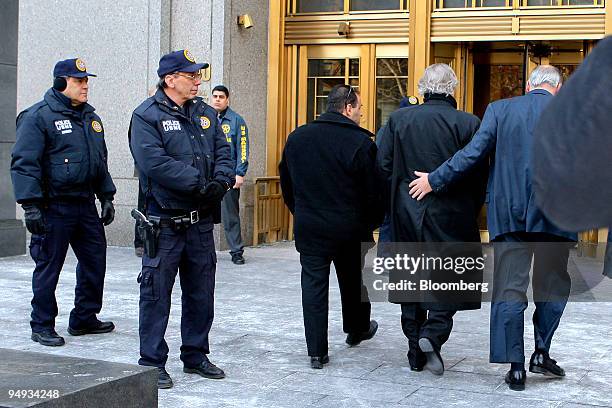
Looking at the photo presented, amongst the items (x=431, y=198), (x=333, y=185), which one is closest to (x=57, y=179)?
(x=333, y=185)

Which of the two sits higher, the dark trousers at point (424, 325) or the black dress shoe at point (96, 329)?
the dark trousers at point (424, 325)

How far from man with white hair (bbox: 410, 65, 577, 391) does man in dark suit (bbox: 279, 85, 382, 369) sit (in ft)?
1.90

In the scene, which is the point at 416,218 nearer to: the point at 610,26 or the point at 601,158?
the point at 601,158

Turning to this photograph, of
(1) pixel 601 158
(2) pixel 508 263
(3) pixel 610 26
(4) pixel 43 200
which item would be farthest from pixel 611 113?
(3) pixel 610 26

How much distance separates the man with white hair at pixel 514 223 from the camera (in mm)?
5641

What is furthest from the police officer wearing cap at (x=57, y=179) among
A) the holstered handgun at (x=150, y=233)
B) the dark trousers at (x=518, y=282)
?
the dark trousers at (x=518, y=282)

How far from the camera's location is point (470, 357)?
660 centimetres

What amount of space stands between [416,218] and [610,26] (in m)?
6.36

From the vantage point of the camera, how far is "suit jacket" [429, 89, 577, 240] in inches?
221

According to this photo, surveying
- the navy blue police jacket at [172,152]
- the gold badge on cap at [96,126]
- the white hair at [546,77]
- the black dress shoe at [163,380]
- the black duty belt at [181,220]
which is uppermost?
the white hair at [546,77]

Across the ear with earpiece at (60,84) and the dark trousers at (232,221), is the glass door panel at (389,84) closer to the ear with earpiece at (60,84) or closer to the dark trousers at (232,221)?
the dark trousers at (232,221)

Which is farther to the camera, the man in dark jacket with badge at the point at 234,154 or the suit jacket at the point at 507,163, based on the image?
the man in dark jacket with badge at the point at 234,154

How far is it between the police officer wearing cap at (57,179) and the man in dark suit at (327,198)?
1.56m

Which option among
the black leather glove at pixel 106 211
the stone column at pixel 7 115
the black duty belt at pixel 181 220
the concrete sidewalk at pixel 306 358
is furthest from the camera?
the stone column at pixel 7 115
